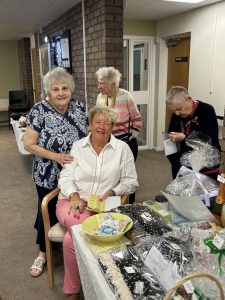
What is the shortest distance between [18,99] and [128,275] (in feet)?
26.2

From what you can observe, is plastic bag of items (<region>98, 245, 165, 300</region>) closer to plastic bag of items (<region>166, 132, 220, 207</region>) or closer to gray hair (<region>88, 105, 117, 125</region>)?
plastic bag of items (<region>166, 132, 220, 207</region>)

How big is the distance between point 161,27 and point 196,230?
4408 mm

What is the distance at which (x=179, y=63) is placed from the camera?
4.80 metres

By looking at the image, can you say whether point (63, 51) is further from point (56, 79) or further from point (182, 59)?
point (56, 79)

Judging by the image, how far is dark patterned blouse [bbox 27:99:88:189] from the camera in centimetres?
202

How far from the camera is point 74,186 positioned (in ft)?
6.23

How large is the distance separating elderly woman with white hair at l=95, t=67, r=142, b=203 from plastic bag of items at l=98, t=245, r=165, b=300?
1.76 metres

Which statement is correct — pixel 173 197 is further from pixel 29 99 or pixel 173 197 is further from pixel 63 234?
pixel 29 99

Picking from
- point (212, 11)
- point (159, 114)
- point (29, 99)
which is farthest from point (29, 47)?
point (212, 11)

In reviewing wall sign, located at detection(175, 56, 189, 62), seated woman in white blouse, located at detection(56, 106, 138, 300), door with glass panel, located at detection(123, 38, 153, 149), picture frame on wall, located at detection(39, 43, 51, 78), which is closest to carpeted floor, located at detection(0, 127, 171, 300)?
seated woman in white blouse, located at detection(56, 106, 138, 300)

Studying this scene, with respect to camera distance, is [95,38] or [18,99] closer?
[95,38]

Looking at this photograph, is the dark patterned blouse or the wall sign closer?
the dark patterned blouse

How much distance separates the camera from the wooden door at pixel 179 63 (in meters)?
4.62

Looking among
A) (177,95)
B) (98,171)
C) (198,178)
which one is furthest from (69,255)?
(177,95)
